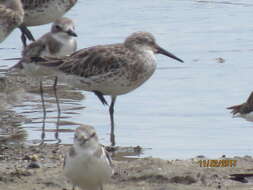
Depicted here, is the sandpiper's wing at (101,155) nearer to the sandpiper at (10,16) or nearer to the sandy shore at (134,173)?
the sandy shore at (134,173)

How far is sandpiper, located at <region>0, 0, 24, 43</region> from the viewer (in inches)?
519

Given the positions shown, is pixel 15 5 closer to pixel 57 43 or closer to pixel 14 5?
pixel 14 5

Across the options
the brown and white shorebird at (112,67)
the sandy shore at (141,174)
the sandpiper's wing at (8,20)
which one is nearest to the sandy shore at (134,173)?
the sandy shore at (141,174)

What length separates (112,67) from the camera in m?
10.6

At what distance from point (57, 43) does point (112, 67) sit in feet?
5.37

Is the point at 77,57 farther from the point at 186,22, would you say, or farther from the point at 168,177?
the point at 186,22

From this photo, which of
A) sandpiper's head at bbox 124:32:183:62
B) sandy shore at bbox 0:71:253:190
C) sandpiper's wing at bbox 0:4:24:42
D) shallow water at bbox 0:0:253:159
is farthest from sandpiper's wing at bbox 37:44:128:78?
sandpiper's wing at bbox 0:4:24:42

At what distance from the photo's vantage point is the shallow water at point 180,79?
10.2 m

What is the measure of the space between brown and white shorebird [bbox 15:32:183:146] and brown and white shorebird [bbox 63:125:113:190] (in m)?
2.91

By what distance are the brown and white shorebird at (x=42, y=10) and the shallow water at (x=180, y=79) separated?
61cm

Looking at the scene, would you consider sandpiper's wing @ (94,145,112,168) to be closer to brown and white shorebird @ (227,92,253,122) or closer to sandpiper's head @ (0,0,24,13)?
brown and white shorebird @ (227,92,253,122)

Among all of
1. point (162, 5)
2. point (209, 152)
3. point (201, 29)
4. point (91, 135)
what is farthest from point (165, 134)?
point (162, 5)

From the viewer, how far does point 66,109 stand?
11.5m
